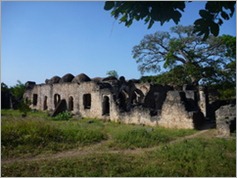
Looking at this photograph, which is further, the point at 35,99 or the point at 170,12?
the point at 35,99

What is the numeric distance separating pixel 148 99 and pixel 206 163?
14.6 metres

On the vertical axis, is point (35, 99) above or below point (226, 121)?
above

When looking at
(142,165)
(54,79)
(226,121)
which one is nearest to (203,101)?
(226,121)

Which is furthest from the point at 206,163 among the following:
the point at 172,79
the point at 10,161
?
the point at 172,79

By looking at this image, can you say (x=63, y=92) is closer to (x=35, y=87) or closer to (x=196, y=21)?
(x=35, y=87)

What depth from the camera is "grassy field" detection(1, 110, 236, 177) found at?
6.74m

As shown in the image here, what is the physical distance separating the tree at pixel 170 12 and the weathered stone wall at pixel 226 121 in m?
9.03

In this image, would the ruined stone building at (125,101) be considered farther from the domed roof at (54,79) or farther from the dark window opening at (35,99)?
the domed roof at (54,79)

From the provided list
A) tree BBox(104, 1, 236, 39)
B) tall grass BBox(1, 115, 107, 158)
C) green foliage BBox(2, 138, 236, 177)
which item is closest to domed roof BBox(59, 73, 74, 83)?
tall grass BBox(1, 115, 107, 158)

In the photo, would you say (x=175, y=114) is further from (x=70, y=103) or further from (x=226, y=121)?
(x=70, y=103)

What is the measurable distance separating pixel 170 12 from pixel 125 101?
18.7m

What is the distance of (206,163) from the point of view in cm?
728

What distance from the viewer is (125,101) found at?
74.2 feet

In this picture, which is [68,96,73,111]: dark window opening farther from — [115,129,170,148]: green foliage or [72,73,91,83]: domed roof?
[115,129,170,148]: green foliage
